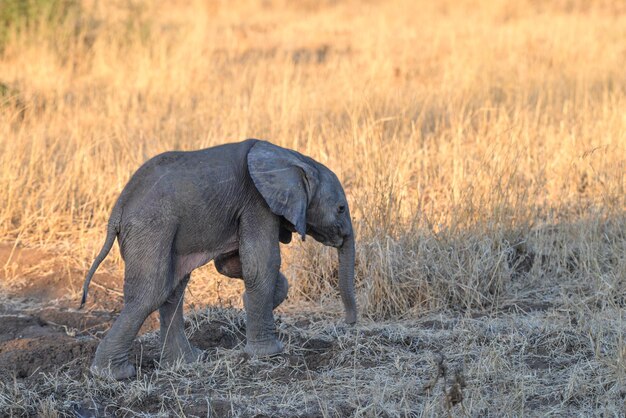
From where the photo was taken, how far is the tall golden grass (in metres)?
6.33

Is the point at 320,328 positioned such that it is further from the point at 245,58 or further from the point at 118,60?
the point at 245,58

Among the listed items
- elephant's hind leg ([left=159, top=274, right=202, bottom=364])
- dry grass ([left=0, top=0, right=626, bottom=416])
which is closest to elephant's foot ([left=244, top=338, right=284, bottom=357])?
dry grass ([left=0, top=0, right=626, bottom=416])

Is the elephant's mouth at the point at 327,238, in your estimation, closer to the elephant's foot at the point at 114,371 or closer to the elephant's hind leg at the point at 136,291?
the elephant's hind leg at the point at 136,291

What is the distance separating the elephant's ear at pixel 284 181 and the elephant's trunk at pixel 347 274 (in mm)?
356

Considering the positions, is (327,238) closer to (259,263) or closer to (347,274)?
(347,274)

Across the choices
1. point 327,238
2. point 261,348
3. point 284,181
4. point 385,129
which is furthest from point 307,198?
point 385,129

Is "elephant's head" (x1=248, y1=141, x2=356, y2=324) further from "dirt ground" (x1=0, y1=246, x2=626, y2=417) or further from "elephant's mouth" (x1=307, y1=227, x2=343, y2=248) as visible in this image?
"dirt ground" (x1=0, y1=246, x2=626, y2=417)

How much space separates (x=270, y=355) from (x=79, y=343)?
1.00m

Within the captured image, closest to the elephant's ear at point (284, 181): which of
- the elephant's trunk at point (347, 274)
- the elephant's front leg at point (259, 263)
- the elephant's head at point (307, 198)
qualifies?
the elephant's head at point (307, 198)

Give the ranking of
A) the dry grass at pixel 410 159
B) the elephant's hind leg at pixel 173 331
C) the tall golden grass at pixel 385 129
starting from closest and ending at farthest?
the elephant's hind leg at pixel 173 331
the dry grass at pixel 410 159
the tall golden grass at pixel 385 129

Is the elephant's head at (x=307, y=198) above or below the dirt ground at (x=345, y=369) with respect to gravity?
above

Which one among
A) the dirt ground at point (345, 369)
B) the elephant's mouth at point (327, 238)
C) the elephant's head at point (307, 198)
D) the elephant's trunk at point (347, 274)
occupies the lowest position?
the dirt ground at point (345, 369)

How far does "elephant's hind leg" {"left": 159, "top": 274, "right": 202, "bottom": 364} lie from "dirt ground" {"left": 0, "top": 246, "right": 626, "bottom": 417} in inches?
4.2

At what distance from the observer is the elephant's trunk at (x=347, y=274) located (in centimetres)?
507
